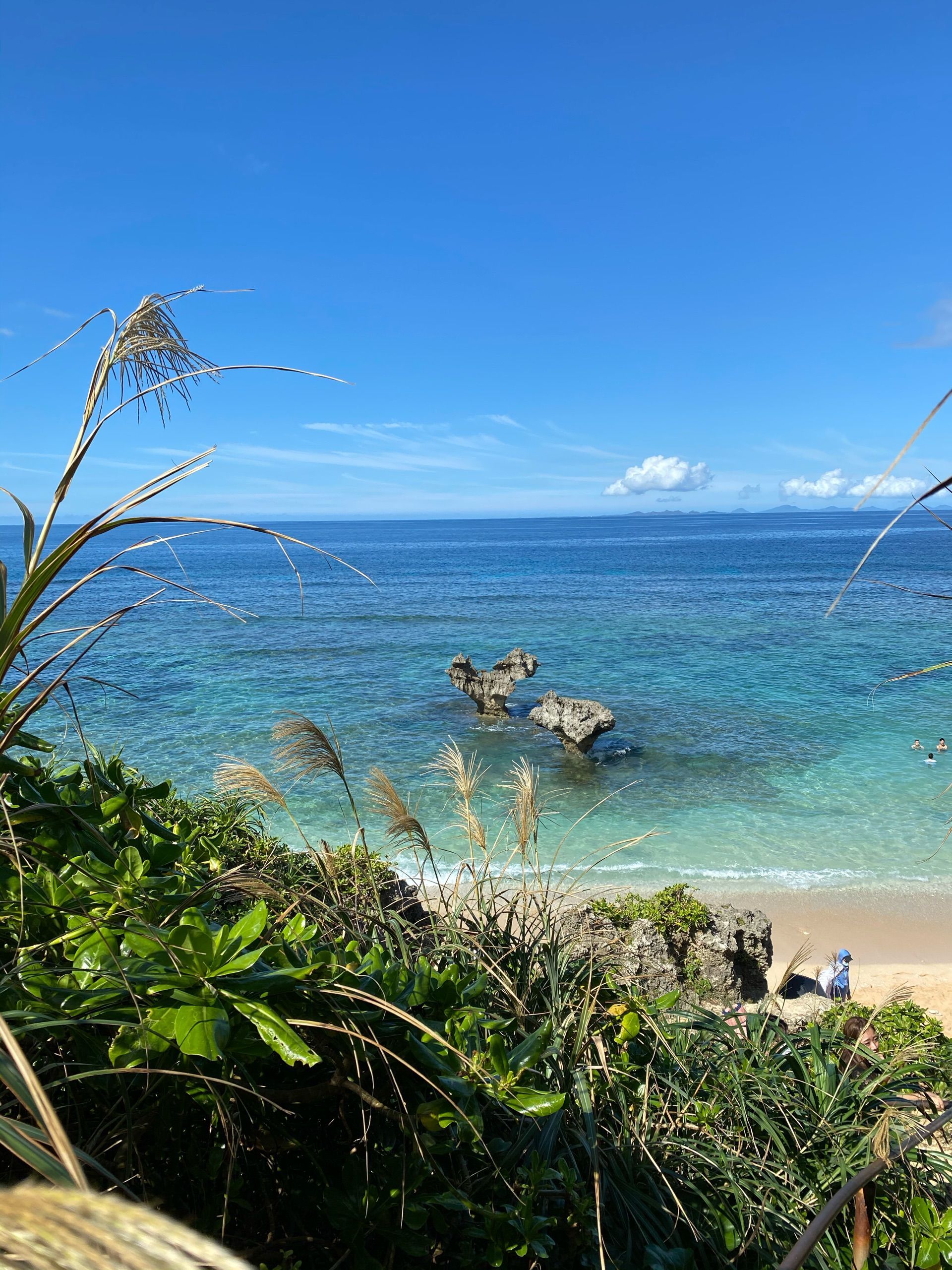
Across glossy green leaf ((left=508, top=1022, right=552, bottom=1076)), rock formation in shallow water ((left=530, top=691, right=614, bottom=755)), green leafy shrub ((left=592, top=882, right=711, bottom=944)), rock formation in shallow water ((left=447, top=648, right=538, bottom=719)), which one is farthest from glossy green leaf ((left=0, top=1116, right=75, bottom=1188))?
rock formation in shallow water ((left=447, top=648, right=538, bottom=719))

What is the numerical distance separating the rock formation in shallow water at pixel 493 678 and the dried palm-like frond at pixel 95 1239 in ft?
76.2

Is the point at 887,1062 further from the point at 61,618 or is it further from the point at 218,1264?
the point at 61,618

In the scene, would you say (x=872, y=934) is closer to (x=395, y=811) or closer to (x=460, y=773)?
(x=460, y=773)

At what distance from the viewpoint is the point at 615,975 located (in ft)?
11.4

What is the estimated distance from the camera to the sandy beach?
34.7ft

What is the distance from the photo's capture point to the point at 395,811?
11.0 ft

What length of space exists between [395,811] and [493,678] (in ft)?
67.8

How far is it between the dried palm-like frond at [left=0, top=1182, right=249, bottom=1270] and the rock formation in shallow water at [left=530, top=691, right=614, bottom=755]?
19715 mm

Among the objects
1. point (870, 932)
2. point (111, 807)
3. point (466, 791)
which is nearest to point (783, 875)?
point (870, 932)

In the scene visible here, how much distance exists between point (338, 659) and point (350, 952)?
32.8 metres

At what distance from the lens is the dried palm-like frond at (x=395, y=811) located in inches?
130

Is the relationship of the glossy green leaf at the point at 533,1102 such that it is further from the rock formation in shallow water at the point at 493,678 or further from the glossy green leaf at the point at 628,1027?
the rock formation in shallow water at the point at 493,678

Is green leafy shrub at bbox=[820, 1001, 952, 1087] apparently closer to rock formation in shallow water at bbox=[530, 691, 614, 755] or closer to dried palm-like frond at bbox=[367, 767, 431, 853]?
dried palm-like frond at bbox=[367, 767, 431, 853]

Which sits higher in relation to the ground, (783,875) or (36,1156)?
(36,1156)
